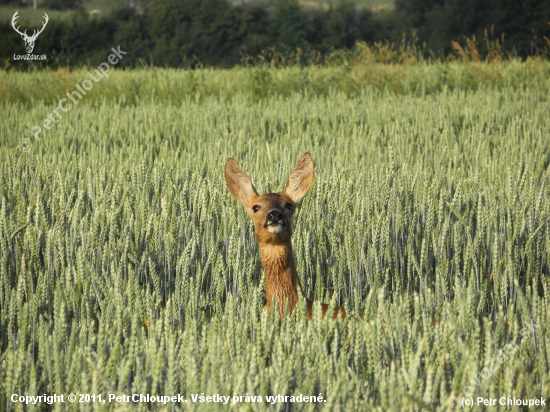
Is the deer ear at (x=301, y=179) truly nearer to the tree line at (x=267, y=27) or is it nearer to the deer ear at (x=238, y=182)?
the deer ear at (x=238, y=182)

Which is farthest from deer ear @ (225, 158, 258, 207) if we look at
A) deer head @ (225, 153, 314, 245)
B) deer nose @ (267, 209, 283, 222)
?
deer nose @ (267, 209, 283, 222)

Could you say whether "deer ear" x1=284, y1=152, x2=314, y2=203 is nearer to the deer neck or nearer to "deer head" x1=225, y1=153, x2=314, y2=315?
"deer head" x1=225, y1=153, x2=314, y2=315

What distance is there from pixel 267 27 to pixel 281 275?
25986mm

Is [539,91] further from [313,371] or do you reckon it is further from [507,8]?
[507,8]

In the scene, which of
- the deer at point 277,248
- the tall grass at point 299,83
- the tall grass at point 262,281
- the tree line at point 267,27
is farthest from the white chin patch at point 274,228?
the tree line at point 267,27

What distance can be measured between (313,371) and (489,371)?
17.0 inches

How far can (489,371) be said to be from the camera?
1682 mm

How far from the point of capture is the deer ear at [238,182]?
100 inches

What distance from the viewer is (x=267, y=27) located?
89.6 ft

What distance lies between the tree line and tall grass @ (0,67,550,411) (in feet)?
60.0

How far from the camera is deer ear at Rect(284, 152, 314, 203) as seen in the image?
8.28 feet

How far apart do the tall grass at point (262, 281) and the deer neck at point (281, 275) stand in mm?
107

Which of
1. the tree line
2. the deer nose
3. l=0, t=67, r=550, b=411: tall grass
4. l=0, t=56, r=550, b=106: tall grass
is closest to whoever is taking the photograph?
l=0, t=67, r=550, b=411: tall grass

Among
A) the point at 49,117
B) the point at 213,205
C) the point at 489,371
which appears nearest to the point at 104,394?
the point at 489,371
